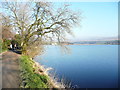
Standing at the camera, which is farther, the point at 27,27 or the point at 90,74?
the point at 27,27

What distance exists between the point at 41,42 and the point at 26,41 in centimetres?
164

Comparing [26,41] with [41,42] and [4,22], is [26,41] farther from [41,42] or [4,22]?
[4,22]

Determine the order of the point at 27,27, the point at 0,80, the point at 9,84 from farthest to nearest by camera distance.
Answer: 1. the point at 27,27
2. the point at 0,80
3. the point at 9,84

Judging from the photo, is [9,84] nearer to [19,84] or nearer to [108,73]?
[19,84]

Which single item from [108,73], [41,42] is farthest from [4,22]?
[108,73]

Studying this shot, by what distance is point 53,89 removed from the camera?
17.6 feet

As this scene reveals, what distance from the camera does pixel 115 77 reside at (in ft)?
36.3

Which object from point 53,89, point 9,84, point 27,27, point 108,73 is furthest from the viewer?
point 27,27

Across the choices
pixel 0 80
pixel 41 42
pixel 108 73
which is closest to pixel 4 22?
pixel 41 42

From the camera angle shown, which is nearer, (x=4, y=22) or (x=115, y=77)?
(x=115, y=77)

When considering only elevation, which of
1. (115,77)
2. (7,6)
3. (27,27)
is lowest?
(115,77)

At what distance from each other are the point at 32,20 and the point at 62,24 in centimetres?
304

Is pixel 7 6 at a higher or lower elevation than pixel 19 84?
higher

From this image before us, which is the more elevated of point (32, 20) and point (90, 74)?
point (32, 20)
